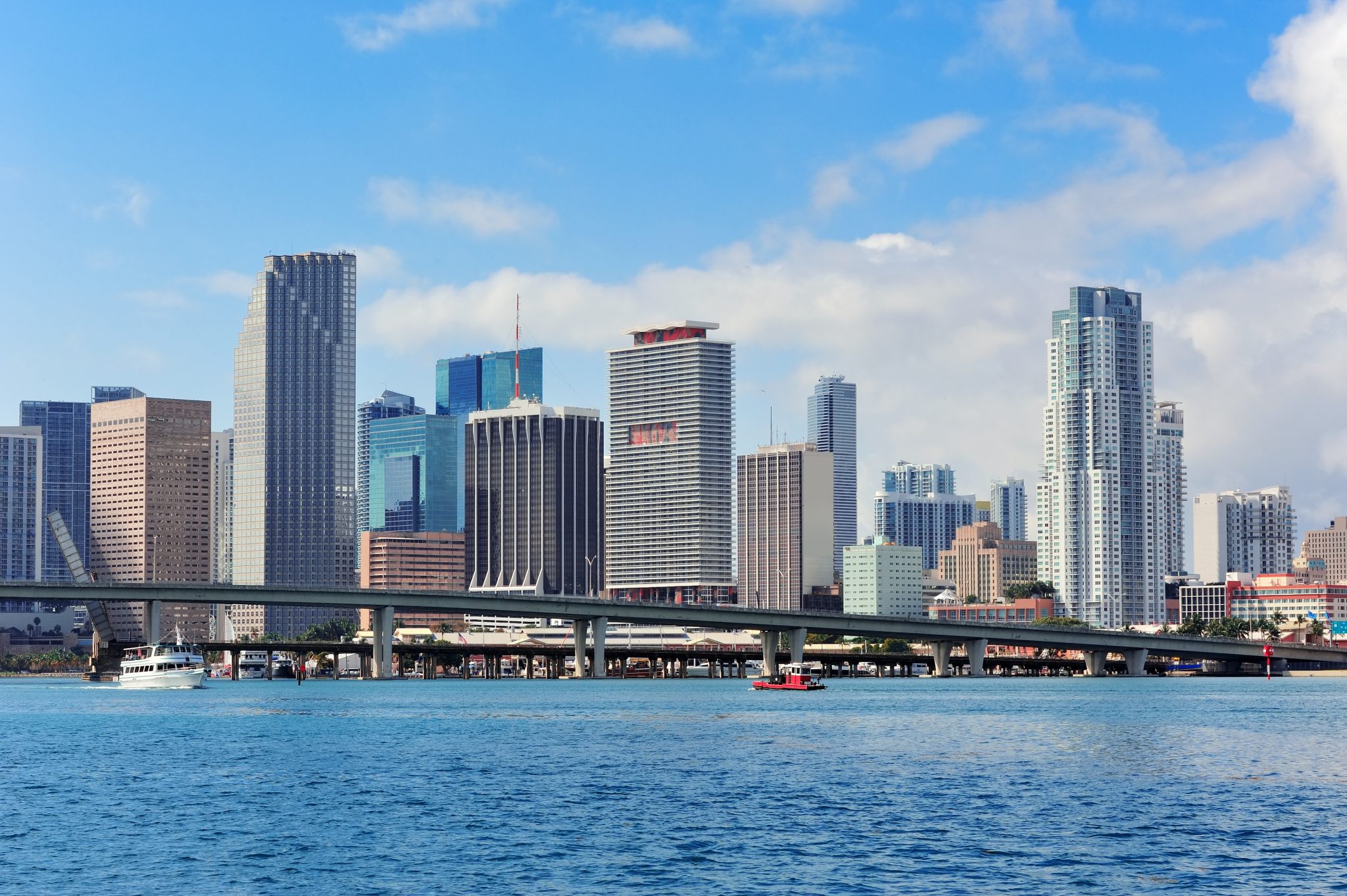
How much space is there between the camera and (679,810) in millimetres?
81375

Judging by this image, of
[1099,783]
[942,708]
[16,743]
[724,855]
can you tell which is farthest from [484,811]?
[942,708]

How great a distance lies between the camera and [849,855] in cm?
6756

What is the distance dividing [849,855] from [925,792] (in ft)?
69.2

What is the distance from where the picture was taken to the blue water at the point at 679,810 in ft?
208

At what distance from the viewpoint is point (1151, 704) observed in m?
187

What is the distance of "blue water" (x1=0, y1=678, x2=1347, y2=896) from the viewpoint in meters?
63.4

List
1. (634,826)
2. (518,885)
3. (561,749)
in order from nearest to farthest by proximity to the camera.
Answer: (518,885) → (634,826) → (561,749)

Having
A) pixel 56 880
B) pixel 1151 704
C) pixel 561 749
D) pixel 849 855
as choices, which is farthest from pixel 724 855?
pixel 1151 704

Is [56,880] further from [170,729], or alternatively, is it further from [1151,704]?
[1151,704]

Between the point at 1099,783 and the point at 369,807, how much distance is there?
121 feet

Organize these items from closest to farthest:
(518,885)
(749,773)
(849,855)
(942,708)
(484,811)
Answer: (518,885), (849,855), (484,811), (749,773), (942,708)

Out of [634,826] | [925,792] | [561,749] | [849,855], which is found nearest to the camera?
[849,855]

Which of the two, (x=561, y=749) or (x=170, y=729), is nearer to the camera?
(x=561, y=749)

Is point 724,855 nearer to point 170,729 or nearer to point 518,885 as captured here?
point 518,885
